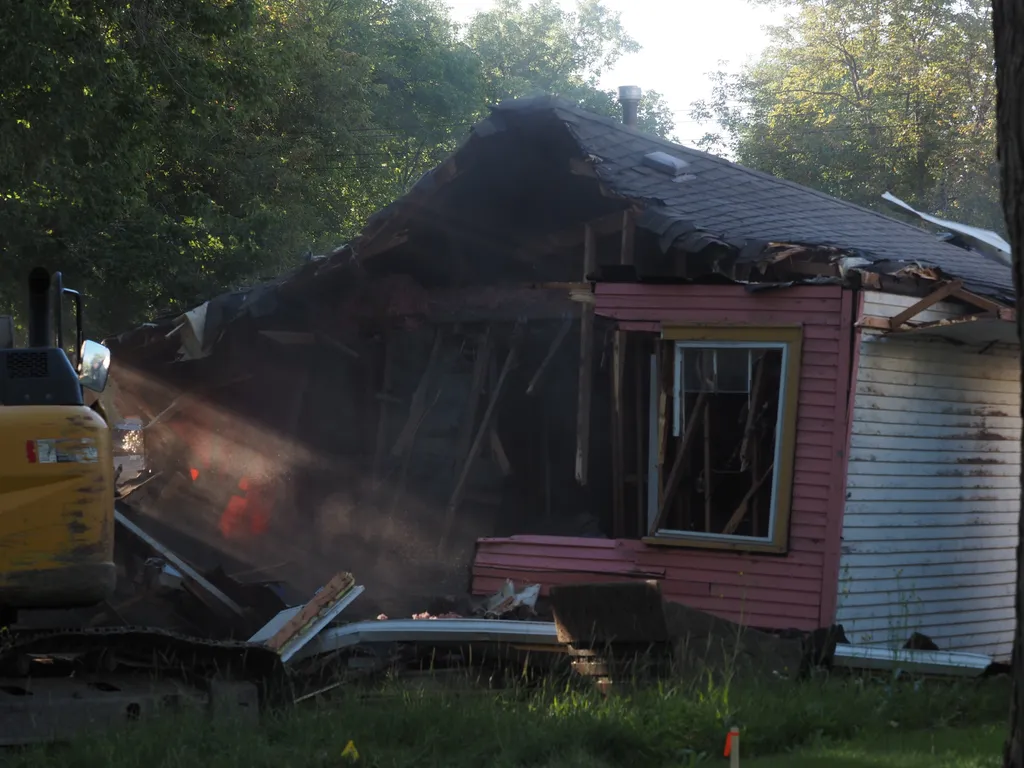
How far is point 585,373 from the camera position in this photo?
1268 cm

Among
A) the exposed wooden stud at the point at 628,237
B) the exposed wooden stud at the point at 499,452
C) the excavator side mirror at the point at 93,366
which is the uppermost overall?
the exposed wooden stud at the point at 628,237

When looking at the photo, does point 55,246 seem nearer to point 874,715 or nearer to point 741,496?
point 741,496

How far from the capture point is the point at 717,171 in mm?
15023

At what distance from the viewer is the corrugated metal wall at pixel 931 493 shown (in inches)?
434

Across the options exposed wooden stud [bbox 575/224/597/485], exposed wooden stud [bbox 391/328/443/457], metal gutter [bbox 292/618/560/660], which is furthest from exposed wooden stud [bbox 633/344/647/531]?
metal gutter [bbox 292/618/560/660]

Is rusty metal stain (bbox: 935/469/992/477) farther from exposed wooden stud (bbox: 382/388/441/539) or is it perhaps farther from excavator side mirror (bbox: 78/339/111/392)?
excavator side mirror (bbox: 78/339/111/392)

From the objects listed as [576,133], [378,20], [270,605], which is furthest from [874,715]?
[378,20]

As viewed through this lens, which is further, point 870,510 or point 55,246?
point 55,246

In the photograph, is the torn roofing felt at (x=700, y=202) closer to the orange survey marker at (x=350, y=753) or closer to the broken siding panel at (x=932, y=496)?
the broken siding panel at (x=932, y=496)

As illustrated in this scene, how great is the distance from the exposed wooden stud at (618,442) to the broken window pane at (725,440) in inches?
38.4

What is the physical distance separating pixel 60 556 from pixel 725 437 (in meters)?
6.44

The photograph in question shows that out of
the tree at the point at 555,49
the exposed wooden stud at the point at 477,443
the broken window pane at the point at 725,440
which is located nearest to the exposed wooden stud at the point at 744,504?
the broken window pane at the point at 725,440

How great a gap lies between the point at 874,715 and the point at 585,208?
7236mm

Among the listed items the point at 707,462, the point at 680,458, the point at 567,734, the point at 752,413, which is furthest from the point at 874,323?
the point at 567,734
